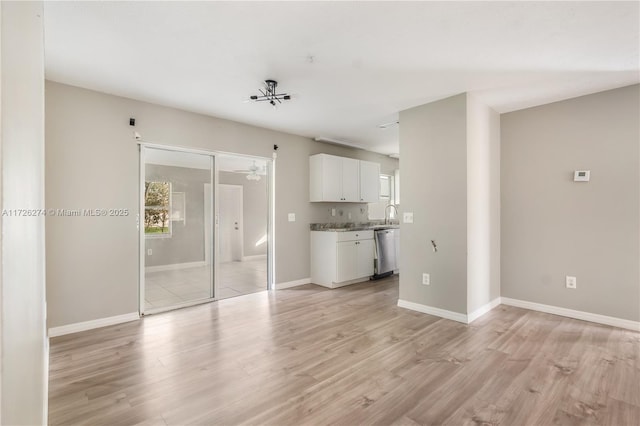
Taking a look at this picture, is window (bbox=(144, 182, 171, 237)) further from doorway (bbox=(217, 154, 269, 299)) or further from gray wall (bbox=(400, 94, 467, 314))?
gray wall (bbox=(400, 94, 467, 314))

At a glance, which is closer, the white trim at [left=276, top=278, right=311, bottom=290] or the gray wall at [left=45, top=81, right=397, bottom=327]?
the gray wall at [left=45, top=81, right=397, bottom=327]

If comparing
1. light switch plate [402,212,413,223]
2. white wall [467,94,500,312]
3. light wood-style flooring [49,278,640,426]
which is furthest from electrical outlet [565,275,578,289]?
light switch plate [402,212,413,223]

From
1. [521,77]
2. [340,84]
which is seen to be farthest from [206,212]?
[521,77]

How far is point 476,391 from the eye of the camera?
2109mm

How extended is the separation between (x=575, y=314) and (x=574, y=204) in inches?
48.7

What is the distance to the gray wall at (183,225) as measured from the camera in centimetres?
388

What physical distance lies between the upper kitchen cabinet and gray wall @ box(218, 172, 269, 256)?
5.03 ft

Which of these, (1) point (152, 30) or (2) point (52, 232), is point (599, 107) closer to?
(1) point (152, 30)

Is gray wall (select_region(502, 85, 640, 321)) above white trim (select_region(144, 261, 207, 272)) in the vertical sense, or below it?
above

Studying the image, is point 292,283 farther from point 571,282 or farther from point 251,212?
point 571,282

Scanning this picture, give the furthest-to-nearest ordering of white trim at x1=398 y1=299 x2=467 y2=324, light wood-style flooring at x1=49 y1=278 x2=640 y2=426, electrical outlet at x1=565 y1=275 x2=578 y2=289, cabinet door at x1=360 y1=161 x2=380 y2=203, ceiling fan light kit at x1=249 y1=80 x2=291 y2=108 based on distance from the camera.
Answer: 1. cabinet door at x1=360 y1=161 x2=380 y2=203
2. electrical outlet at x1=565 y1=275 x2=578 y2=289
3. white trim at x1=398 y1=299 x2=467 y2=324
4. ceiling fan light kit at x1=249 y1=80 x2=291 y2=108
5. light wood-style flooring at x1=49 y1=278 x2=640 y2=426

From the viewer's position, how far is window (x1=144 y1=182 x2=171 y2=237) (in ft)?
12.4

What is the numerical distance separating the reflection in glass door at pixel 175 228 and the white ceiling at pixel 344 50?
0.80 metres

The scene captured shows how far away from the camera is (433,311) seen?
143 inches
